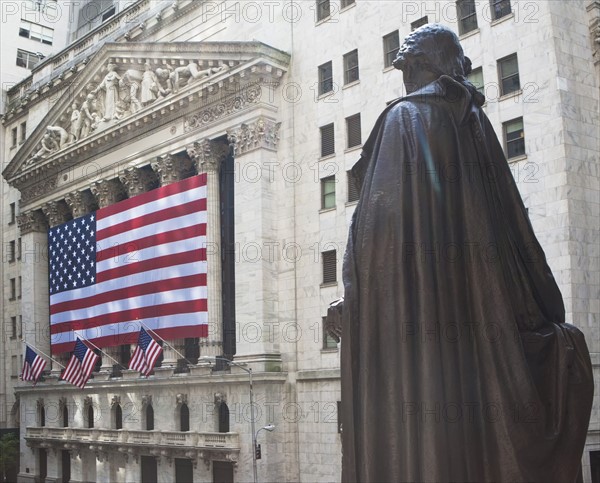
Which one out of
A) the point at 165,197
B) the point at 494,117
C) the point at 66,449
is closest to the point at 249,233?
the point at 165,197

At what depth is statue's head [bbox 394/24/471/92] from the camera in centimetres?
627

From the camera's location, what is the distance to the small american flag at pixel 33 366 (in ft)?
160

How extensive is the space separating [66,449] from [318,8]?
113 ft

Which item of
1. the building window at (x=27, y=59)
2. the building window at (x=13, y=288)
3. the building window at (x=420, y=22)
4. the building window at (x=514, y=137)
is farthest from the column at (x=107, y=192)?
the building window at (x=514, y=137)

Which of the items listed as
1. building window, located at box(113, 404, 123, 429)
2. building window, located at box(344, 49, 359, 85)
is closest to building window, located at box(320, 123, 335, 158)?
building window, located at box(344, 49, 359, 85)

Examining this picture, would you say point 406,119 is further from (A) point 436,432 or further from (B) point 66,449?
(B) point 66,449

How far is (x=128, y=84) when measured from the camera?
5016 cm

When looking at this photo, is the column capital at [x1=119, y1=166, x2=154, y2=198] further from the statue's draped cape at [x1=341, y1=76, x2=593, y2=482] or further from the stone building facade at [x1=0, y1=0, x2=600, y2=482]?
the statue's draped cape at [x1=341, y1=76, x2=593, y2=482]

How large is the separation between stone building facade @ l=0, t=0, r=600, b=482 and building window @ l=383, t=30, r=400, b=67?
0.42ft

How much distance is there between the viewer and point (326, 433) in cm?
3784

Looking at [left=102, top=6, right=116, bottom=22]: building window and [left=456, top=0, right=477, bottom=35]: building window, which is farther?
[left=102, top=6, right=116, bottom=22]: building window

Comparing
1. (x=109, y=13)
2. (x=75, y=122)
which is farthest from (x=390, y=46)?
(x=109, y=13)

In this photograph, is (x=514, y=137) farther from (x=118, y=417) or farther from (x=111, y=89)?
(x=118, y=417)

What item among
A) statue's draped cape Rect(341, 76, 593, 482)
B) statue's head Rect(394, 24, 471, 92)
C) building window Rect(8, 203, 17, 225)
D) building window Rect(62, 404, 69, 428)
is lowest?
building window Rect(62, 404, 69, 428)
